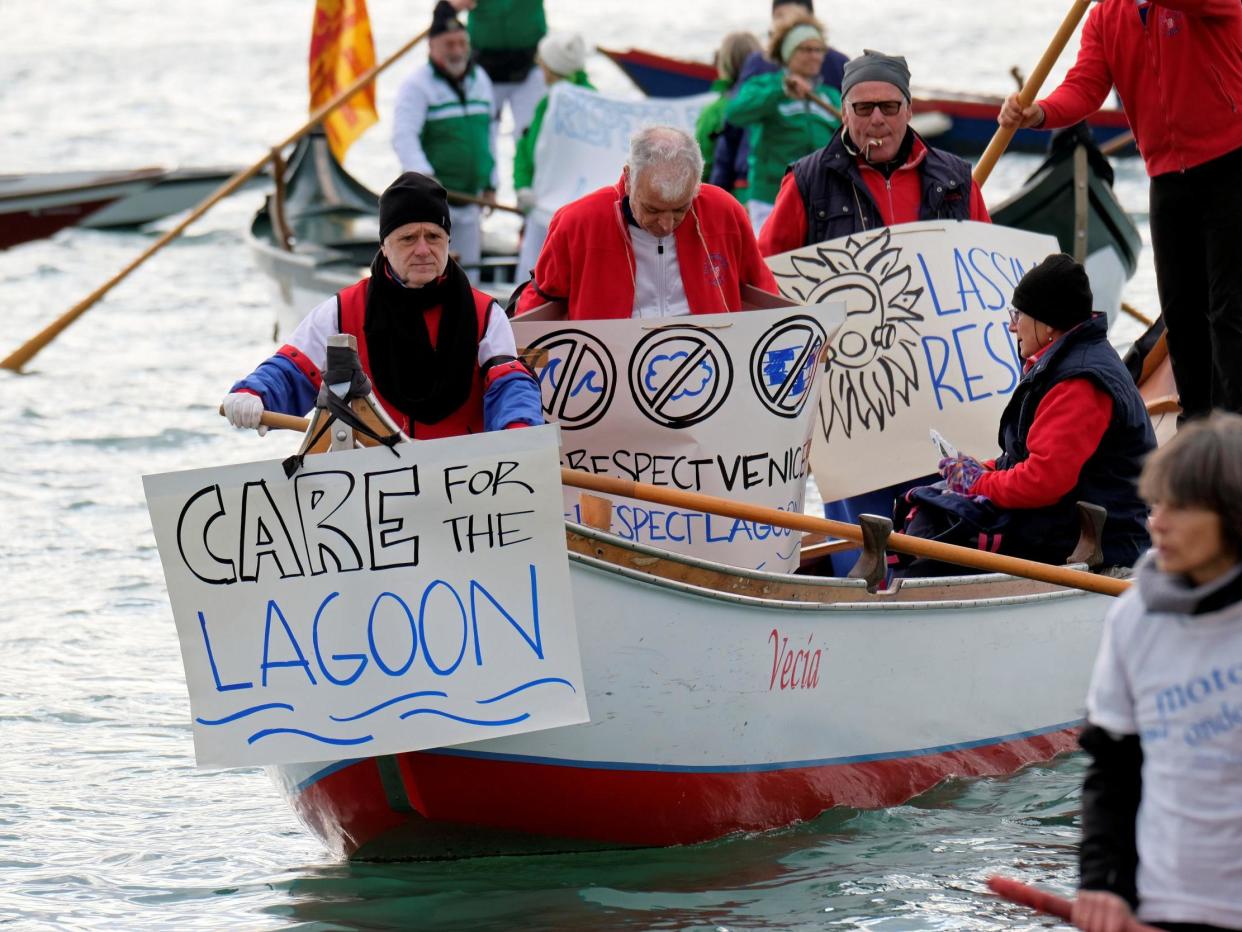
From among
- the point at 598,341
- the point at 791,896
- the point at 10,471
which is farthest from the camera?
the point at 10,471

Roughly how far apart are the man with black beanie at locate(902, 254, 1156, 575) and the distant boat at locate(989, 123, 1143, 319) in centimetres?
495

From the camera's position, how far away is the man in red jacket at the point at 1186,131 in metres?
5.51

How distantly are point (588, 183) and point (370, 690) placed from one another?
293 inches

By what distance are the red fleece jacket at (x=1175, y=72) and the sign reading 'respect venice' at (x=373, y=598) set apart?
2.47 meters

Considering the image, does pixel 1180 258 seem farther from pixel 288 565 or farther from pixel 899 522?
pixel 288 565

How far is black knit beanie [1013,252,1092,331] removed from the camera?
4.78 metres

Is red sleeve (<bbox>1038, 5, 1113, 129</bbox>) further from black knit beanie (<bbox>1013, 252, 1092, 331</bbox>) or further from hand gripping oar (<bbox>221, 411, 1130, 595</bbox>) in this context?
hand gripping oar (<bbox>221, 411, 1130, 595</bbox>)

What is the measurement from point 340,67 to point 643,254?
339 inches

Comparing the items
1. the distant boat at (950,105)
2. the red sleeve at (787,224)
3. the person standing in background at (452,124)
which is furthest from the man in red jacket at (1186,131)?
the distant boat at (950,105)

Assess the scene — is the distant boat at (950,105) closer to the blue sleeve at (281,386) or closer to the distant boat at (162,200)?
the distant boat at (162,200)

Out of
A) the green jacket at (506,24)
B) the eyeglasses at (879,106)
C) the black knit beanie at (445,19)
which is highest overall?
the green jacket at (506,24)

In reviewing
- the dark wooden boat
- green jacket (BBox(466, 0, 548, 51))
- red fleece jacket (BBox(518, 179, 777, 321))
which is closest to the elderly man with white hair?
red fleece jacket (BBox(518, 179, 777, 321))

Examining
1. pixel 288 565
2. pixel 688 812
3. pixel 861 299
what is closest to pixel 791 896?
pixel 688 812

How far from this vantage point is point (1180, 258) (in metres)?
5.80
